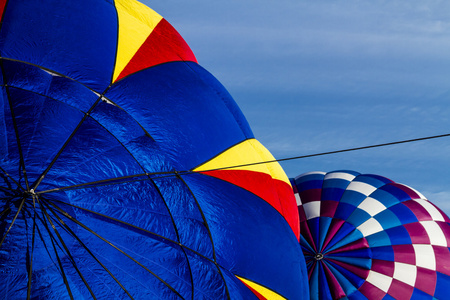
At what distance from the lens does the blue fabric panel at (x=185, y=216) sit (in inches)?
179

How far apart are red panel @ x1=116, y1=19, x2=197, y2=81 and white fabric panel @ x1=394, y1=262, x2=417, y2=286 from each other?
5.11 metres

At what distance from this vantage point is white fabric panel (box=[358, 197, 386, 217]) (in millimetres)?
9203

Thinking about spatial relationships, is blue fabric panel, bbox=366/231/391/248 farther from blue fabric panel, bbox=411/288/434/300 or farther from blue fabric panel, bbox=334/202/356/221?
blue fabric panel, bbox=411/288/434/300

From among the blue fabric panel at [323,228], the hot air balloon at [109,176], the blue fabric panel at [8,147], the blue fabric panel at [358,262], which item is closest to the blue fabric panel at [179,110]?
the hot air balloon at [109,176]

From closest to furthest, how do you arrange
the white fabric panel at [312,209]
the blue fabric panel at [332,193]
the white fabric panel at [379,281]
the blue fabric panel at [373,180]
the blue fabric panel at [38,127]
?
the blue fabric panel at [38,127]
the white fabric panel at [379,281]
the white fabric panel at [312,209]
the blue fabric panel at [332,193]
the blue fabric panel at [373,180]

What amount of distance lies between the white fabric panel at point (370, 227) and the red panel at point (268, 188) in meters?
3.44

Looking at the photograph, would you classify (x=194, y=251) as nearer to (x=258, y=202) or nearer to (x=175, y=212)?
(x=175, y=212)

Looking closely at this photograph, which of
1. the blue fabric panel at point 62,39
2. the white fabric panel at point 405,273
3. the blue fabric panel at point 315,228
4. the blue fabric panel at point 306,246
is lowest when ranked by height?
the white fabric panel at point 405,273

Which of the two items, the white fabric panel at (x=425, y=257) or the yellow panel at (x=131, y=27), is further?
the white fabric panel at (x=425, y=257)

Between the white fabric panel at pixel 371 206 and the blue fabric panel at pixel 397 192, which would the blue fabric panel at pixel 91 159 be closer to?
the white fabric panel at pixel 371 206

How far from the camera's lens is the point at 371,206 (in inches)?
365

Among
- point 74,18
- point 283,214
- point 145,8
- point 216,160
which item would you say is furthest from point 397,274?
point 74,18

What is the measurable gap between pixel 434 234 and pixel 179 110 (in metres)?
6.21

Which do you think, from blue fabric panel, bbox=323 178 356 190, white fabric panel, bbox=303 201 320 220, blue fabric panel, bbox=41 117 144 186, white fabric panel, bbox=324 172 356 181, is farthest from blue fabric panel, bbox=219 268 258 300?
white fabric panel, bbox=324 172 356 181
